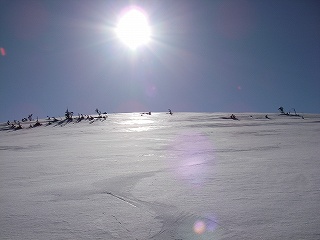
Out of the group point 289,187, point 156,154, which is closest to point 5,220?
point 289,187

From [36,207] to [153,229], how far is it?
658 mm

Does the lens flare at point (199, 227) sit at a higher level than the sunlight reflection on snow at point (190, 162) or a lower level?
lower

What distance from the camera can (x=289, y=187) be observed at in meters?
1.49

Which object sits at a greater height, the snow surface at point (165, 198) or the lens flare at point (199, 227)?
the snow surface at point (165, 198)

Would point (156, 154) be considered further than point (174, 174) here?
Yes

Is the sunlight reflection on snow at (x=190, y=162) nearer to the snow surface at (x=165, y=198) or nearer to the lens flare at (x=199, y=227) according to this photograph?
the snow surface at (x=165, y=198)

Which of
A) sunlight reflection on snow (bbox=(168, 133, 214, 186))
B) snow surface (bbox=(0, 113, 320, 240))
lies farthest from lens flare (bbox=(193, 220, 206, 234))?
sunlight reflection on snow (bbox=(168, 133, 214, 186))

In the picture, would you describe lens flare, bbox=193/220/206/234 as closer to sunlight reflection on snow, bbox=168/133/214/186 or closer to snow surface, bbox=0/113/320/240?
snow surface, bbox=0/113/320/240

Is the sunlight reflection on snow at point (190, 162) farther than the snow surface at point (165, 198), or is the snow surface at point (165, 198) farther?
the sunlight reflection on snow at point (190, 162)

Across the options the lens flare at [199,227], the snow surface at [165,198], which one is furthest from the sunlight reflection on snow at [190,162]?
the lens flare at [199,227]

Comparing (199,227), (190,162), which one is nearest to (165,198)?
(199,227)

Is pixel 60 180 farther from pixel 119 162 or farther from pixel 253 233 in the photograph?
pixel 253 233

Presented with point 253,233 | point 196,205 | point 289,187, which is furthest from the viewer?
point 289,187

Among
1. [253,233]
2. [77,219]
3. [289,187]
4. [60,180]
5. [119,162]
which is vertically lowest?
[253,233]
